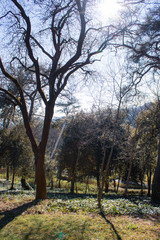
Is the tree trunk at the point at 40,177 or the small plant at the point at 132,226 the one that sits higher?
the tree trunk at the point at 40,177

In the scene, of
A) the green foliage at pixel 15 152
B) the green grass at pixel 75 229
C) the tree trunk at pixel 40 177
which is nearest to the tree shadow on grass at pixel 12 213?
the green grass at pixel 75 229

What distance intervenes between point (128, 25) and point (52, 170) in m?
16.8

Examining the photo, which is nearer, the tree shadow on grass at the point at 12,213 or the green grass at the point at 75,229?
the green grass at the point at 75,229

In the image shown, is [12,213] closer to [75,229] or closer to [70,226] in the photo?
[70,226]

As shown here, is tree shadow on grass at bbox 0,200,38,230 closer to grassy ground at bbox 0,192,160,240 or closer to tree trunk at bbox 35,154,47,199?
grassy ground at bbox 0,192,160,240

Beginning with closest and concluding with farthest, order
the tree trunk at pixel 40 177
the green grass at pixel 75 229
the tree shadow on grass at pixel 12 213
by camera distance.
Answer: the green grass at pixel 75 229
the tree shadow on grass at pixel 12 213
the tree trunk at pixel 40 177

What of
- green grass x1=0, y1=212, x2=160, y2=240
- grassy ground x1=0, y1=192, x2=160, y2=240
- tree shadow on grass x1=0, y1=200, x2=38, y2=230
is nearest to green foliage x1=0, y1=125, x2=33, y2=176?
tree shadow on grass x1=0, y1=200, x2=38, y2=230

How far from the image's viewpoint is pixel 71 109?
20.8 meters

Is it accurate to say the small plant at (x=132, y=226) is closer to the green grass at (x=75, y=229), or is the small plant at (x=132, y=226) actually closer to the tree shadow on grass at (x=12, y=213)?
the green grass at (x=75, y=229)

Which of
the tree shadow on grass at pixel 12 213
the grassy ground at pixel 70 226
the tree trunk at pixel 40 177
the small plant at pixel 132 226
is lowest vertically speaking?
the tree shadow on grass at pixel 12 213

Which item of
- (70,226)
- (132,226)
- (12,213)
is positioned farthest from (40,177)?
(132,226)

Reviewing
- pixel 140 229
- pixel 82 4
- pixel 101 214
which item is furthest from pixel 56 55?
pixel 140 229

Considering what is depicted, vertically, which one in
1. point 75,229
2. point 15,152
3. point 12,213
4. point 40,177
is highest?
point 15,152

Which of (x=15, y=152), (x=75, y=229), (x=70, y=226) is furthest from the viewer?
(x=15, y=152)
